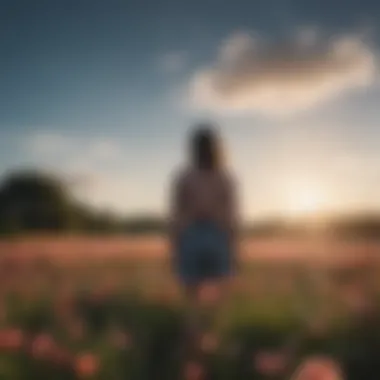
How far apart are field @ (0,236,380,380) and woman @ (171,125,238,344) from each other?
52mm

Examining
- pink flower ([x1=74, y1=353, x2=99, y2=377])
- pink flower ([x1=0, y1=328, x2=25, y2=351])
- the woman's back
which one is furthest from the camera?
the woman's back

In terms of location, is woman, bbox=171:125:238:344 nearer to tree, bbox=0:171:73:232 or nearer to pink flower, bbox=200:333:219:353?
pink flower, bbox=200:333:219:353

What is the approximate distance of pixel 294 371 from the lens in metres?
1.41

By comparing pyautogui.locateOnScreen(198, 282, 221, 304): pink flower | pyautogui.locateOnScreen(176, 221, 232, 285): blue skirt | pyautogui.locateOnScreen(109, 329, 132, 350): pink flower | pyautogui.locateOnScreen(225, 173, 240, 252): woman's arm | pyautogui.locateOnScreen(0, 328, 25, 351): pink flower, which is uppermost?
pyautogui.locateOnScreen(225, 173, 240, 252): woman's arm

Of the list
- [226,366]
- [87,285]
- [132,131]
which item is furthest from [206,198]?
[226,366]

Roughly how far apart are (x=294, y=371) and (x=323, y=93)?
0.72 metres

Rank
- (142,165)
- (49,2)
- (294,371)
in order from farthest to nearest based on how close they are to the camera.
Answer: (49,2) → (142,165) → (294,371)

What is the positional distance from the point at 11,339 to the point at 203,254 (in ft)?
1.91

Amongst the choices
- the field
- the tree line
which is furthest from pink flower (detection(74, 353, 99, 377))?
the tree line

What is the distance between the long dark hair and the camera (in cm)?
167

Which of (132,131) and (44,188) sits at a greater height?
(132,131)

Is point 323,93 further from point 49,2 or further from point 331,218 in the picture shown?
point 49,2

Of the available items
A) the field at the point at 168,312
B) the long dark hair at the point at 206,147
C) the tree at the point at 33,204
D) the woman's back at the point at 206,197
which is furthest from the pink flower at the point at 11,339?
the long dark hair at the point at 206,147

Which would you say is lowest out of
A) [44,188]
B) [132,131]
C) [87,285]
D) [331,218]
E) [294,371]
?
[294,371]
